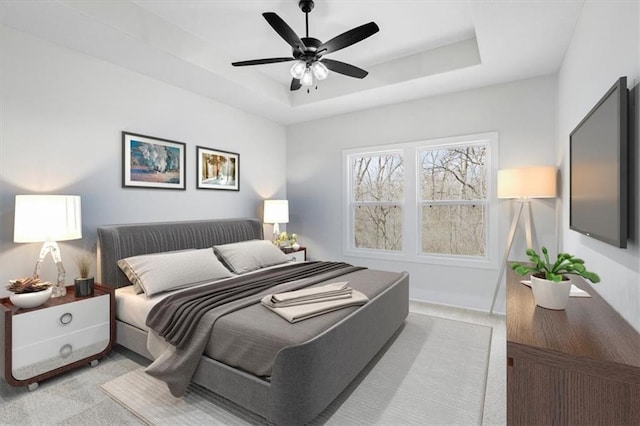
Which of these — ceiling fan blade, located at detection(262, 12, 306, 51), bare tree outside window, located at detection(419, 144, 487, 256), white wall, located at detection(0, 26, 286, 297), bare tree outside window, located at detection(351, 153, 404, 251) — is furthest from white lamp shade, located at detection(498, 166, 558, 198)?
white wall, located at detection(0, 26, 286, 297)

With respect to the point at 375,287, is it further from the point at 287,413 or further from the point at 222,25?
the point at 222,25

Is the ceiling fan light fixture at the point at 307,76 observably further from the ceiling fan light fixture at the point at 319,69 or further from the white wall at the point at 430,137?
the white wall at the point at 430,137

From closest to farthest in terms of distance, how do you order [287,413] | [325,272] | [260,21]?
[287,413] < [260,21] < [325,272]

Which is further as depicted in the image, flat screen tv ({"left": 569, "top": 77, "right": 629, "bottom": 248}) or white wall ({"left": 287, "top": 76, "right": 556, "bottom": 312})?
white wall ({"left": 287, "top": 76, "right": 556, "bottom": 312})

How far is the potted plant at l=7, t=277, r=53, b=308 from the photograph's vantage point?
2088 mm

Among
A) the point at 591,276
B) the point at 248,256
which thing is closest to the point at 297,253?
the point at 248,256

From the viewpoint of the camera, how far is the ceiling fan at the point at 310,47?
2156mm

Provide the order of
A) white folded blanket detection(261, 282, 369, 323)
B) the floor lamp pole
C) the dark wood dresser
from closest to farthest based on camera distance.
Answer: the dark wood dresser
white folded blanket detection(261, 282, 369, 323)
the floor lamp pole

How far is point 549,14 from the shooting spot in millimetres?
2312

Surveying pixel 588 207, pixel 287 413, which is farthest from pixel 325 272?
pixel 588 207

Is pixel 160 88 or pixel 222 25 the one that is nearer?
pixel 222 25

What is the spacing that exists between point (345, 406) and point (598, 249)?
179 cm

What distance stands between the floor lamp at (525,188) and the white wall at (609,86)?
0.28 metres

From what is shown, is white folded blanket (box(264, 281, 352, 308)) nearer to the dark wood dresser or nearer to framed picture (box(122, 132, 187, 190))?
the dark wood dresser
